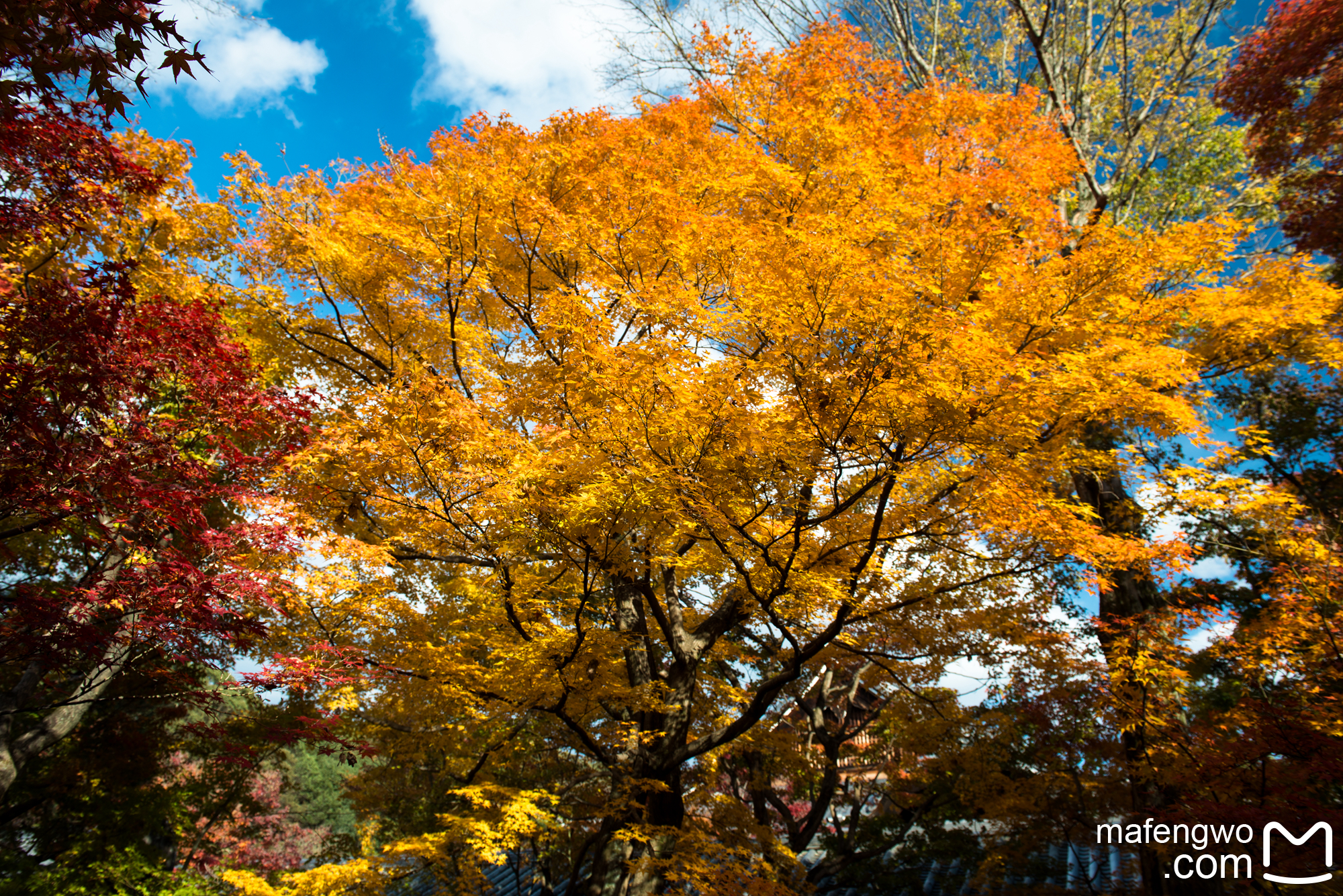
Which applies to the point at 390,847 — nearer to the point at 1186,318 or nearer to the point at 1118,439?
the point at 1118,439

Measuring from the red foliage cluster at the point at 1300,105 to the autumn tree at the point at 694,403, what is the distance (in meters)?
0.68

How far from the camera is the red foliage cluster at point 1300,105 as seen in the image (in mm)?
6789

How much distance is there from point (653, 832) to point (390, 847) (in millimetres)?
3094

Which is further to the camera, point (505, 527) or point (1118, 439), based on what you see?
point (1118, 439)

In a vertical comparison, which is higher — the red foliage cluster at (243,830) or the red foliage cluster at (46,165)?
the red foliage cluster at (46,165)

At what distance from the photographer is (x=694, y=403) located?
4.98 meters

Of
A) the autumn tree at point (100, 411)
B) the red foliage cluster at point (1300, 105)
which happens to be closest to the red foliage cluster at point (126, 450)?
the autumn tree at point (100, 411)

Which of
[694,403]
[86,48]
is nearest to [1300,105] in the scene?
[694,403]

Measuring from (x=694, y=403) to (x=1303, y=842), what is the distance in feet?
17.9

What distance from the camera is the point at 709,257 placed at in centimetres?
708

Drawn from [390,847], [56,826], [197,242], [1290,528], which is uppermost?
[197,242]

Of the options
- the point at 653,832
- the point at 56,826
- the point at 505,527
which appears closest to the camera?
the point at 505,527

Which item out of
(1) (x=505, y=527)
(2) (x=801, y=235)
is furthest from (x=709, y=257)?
(1) (x=505, y=527)

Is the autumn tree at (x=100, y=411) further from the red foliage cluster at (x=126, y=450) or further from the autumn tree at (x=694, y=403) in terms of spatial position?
the autumn tree at (x=694, y=403)
